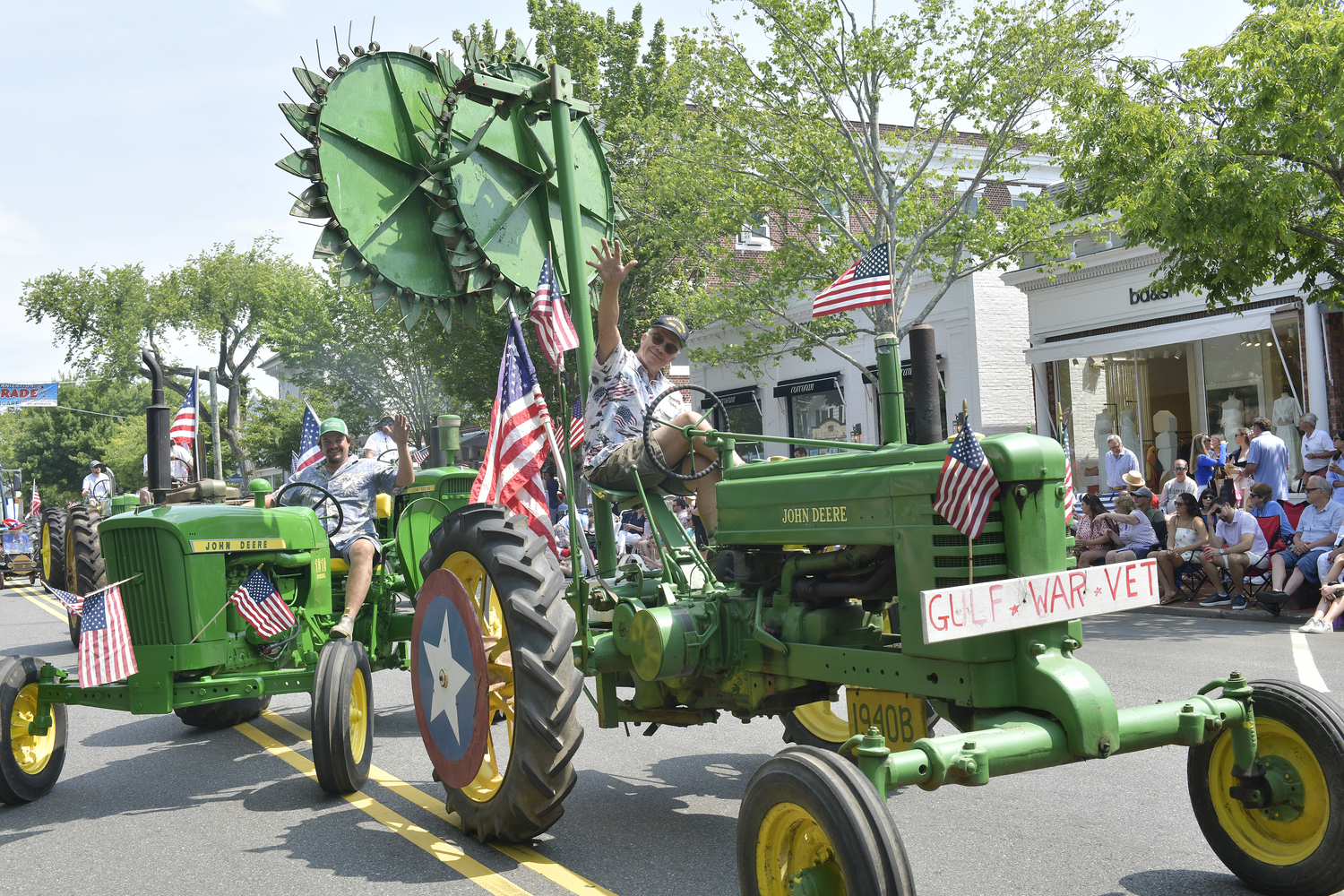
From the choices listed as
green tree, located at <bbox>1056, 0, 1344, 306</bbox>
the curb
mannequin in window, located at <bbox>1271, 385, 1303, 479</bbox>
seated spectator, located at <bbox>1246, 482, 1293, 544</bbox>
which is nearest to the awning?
mannequin in window, located at <bbox>1271, 385, 1303, 479</bbox>

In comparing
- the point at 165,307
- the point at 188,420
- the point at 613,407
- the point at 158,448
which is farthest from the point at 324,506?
the point at 165,307

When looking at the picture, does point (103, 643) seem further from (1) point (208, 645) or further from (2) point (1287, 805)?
(2) point (1287, 805)

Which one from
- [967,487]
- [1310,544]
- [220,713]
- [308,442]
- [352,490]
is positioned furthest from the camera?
[1310,544]

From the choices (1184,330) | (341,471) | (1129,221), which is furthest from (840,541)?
(1184,330)

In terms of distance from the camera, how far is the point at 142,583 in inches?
232

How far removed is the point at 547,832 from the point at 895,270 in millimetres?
13791

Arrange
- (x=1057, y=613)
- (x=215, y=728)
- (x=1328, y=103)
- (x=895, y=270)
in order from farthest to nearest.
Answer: (x=895, y=270) → (x=1328, y=103) → (x=215, y=728) → (x=1057, y=613)

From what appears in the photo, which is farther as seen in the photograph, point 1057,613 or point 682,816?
point 682,816

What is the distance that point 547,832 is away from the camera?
4.71m

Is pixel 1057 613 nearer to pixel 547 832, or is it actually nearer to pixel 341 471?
pixel 547 832

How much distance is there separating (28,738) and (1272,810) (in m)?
5.71

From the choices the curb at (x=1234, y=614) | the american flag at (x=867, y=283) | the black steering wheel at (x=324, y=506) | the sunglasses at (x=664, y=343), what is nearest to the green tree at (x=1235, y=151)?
the curb at (x=1234, y=614)

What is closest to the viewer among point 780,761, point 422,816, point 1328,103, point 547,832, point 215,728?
point 780,761

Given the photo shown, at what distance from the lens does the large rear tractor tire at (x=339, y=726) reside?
17.6 ft
